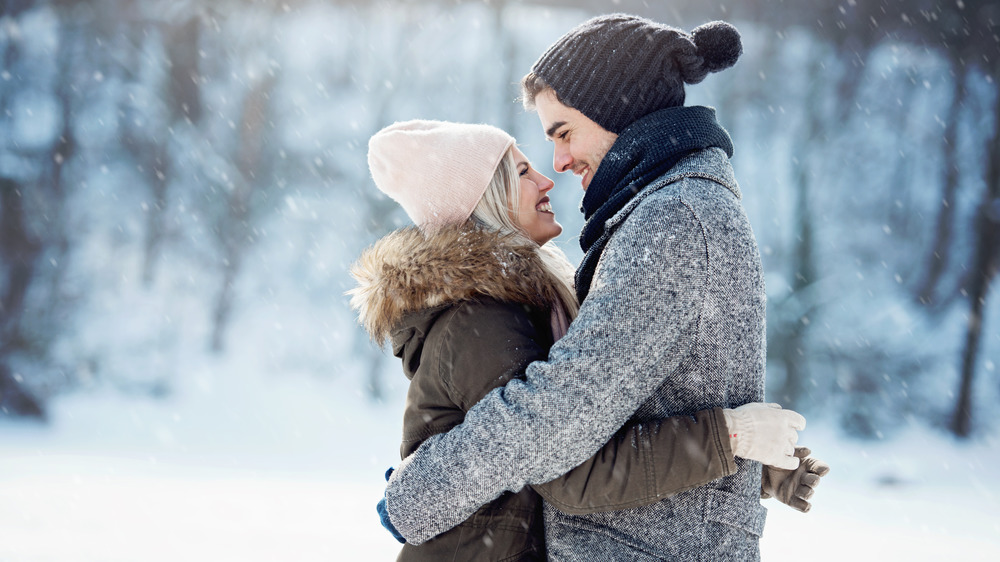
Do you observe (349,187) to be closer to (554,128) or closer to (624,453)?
(554,128)

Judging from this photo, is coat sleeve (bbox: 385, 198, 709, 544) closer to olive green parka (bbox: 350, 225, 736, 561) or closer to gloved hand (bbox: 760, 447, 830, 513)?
olive green parka (bbox: 350, 225, 736, 561)

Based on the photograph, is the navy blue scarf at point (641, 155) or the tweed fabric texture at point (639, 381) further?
the navy blue scarf at point (641, 155)

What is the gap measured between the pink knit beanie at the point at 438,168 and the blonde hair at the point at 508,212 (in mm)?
25

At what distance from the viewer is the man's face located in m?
1.47

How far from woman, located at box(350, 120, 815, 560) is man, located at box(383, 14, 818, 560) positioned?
50 mm

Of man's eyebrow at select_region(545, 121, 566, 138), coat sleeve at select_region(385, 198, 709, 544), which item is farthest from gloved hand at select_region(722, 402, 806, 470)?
man's eyebrow at select_region(545, 121, 566, 138)

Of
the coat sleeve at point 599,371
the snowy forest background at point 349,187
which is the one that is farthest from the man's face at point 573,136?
the snowy forest background at point 349,187

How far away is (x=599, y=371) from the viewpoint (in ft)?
3.22

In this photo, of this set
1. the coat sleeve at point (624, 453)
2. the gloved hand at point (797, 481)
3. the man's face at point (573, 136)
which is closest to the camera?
the coat sleeve at point (624, 453)

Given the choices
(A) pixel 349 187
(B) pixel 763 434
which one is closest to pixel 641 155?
(B) pixel 763 434

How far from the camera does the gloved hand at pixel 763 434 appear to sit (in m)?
0.98

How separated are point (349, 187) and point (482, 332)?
232 inches

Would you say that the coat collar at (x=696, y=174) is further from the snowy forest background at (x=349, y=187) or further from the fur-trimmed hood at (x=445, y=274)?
the snowy forest background at (x=349, y=187)

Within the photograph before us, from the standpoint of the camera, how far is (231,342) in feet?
21.6
